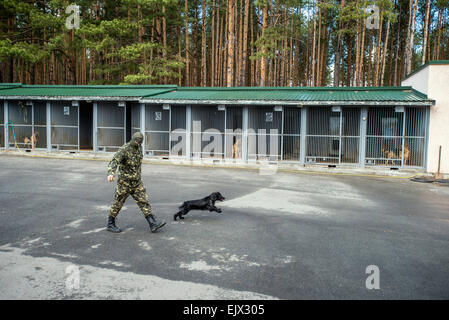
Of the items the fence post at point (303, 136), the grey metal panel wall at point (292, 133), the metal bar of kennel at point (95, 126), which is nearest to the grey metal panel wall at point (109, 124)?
the metal bar of kennel at point (95, 126)

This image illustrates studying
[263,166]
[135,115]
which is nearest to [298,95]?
[263,166]

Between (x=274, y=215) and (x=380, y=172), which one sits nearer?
(x=274, y=215)

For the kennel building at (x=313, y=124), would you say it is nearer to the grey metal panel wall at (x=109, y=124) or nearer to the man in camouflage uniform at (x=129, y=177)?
the grey metal panel wall at (x=109, y=124)

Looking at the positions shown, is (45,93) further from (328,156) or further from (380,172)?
(380,172)

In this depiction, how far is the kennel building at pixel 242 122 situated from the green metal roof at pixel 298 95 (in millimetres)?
47

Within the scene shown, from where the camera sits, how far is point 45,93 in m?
20.8

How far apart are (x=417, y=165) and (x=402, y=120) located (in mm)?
2321

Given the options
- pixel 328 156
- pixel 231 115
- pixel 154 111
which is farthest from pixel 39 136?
pixel 328 156

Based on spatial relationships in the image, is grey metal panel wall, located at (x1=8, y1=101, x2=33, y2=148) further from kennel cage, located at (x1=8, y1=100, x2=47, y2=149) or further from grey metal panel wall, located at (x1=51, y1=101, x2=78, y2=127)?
grey metal panel wall, located at (x1=51, y1=101, x2=78, y2=127)

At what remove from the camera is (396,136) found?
1644 centimetres

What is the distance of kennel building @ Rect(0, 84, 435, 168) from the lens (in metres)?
16.9

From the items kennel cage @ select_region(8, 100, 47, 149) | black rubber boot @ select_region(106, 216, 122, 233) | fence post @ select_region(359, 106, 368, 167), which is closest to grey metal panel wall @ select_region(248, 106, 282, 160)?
fence post @ select_region(359, 106, 368, 167)

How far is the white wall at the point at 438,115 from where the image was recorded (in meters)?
15.9

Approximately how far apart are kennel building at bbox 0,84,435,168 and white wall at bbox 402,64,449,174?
0.29 m
